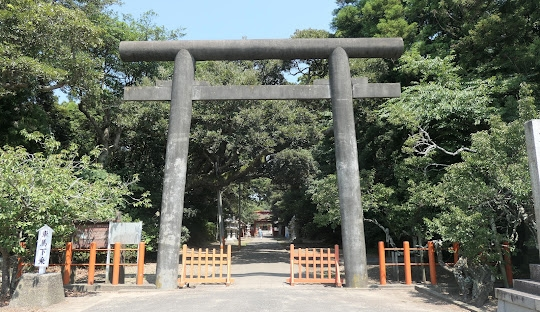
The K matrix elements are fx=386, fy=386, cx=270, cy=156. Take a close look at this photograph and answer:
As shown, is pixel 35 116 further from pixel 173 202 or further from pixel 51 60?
pixel 173 202

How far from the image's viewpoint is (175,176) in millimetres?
10297

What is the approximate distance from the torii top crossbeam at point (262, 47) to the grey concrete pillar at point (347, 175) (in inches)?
15.1

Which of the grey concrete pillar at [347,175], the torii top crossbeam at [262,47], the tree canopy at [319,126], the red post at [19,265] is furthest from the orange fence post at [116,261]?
the grey concrete pillar at [347,175]

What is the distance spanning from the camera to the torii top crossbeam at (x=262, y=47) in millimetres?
10945

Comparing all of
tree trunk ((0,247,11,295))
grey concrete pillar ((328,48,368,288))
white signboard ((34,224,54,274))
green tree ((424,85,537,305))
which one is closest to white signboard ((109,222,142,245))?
tree trunk ((0,247,11,295))

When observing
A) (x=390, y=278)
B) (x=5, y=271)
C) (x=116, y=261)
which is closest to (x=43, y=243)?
(x=5, y=271)

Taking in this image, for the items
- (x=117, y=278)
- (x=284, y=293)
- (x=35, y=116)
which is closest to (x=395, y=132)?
(x=284, y=293)

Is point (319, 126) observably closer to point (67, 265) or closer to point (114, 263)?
point (114, 263)

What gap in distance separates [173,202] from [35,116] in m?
9.16

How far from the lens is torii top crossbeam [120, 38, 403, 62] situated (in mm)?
10945

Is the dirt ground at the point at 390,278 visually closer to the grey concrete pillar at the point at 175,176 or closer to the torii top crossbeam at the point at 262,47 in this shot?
the grey concrete pillar at the point at 175,176

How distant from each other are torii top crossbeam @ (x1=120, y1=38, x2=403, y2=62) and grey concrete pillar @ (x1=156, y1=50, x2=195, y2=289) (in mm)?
416

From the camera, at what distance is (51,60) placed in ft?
43.2

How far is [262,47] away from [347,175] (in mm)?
4348
